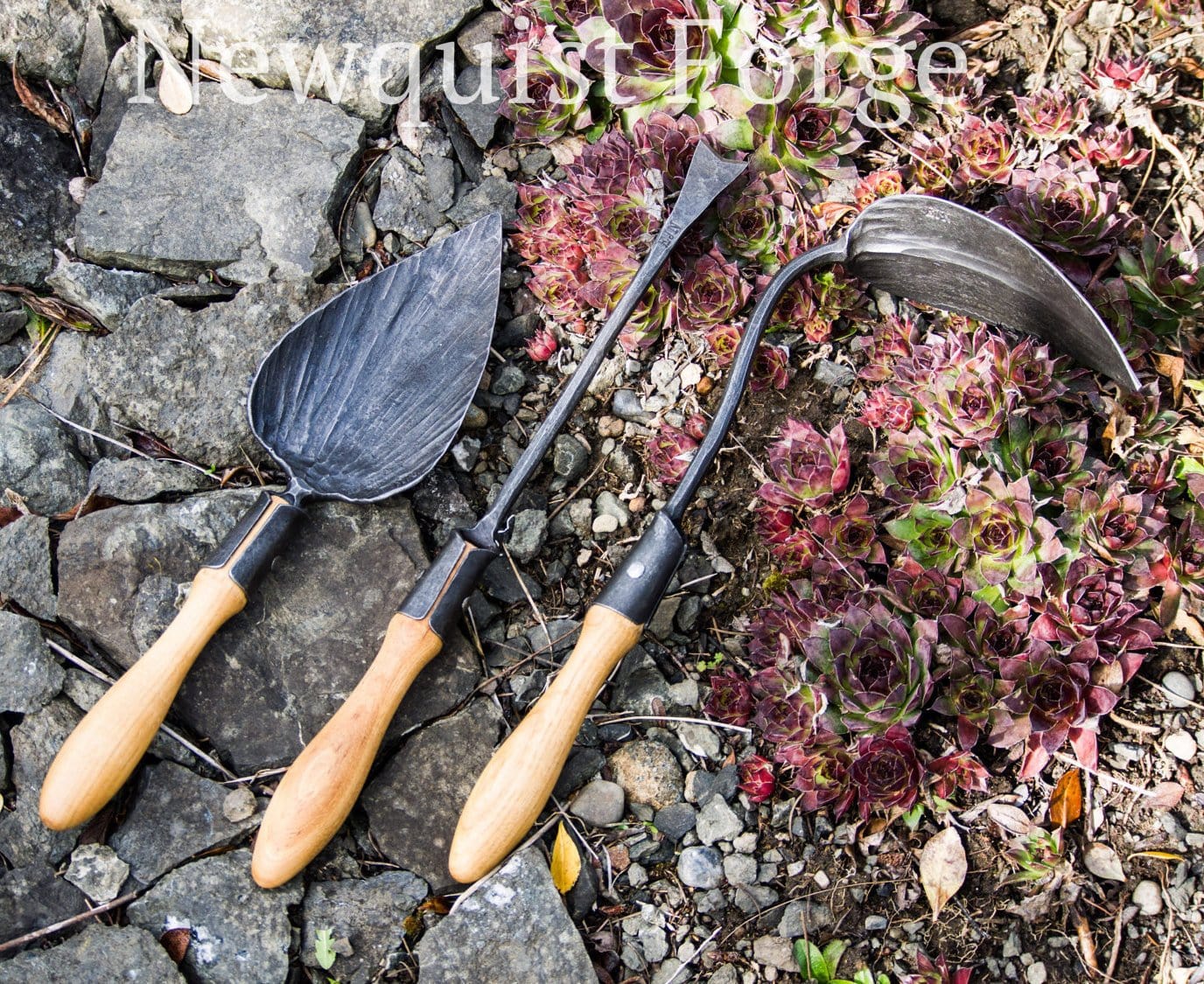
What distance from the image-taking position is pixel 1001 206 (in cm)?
269

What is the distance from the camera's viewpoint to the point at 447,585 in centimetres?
233

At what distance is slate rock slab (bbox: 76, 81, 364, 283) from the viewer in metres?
2.80

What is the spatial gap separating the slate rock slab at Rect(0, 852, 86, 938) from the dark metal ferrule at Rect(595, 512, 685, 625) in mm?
1325

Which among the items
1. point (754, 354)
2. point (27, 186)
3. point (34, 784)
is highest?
point (27, 186)

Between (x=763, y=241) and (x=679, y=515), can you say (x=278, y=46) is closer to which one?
(x=763, y=241)

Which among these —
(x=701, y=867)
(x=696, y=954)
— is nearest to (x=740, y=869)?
(x=701, y=867)

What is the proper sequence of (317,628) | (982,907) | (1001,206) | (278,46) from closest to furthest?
(982,907), (317,628), (1001,206), (278,46)

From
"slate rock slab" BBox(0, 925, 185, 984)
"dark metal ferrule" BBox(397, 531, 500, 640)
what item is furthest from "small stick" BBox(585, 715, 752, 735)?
"slate rock slab" BBox(0, 925, 185, 984)

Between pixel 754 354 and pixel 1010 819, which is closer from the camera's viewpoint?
pixel 1010 819

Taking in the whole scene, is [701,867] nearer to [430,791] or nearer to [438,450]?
[430,791]

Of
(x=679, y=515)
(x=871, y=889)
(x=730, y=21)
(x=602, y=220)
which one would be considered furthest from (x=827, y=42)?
(x=871, y=889)

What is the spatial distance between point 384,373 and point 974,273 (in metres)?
1.48

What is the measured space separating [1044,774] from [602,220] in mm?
1748

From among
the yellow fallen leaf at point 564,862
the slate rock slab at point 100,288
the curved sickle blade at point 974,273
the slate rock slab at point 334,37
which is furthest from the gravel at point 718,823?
the slate rock slab at point 334,37
